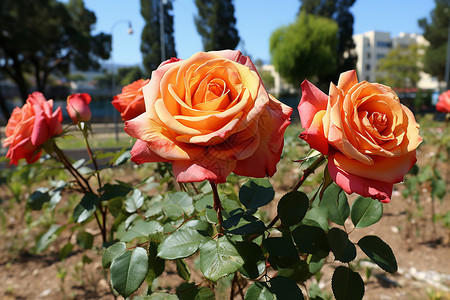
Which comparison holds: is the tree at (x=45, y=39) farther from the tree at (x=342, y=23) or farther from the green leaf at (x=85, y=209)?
the green leaf at (x=85, y=209)

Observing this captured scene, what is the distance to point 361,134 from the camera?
13.6 inches

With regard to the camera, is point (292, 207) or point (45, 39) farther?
point (45, 39)

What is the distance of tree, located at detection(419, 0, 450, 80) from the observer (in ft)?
61.7

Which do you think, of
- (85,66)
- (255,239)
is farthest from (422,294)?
(85,66)

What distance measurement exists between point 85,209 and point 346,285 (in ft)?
1.63

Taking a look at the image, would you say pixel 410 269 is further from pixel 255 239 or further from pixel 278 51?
pixel 278 51

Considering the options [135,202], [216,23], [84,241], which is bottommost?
[216,23]

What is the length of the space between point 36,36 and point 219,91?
1358 centimetres

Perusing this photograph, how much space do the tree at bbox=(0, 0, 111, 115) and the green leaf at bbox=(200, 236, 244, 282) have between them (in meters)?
12.9

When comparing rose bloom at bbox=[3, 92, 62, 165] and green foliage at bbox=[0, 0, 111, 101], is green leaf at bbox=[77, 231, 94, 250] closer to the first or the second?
rose bloom at bbox=[3, 92, 62, 165]

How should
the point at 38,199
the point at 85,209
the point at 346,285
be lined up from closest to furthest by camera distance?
1. the point at 346,285
2. the point at 85,209
3. the point at 38,199

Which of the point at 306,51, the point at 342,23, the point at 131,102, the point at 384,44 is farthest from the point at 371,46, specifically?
the point at 131,102

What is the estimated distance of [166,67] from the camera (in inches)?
15.2

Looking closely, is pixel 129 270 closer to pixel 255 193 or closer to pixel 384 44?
pixel 255 193
